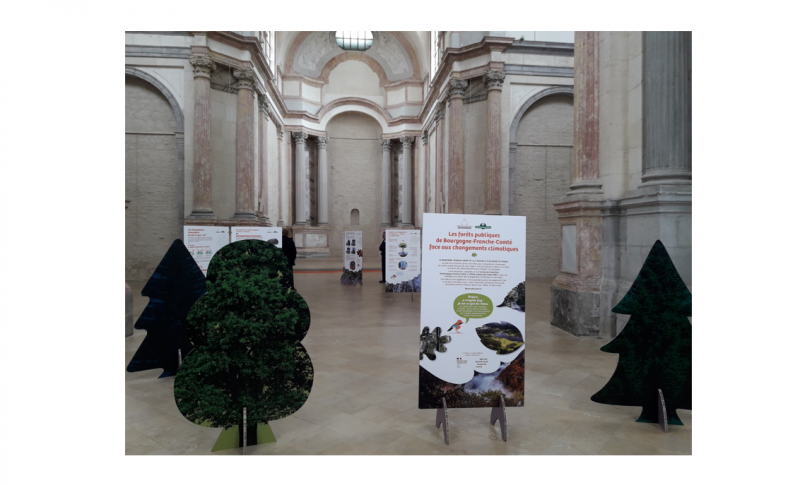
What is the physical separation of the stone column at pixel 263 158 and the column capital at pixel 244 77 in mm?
1858

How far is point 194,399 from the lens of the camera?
9.05ft

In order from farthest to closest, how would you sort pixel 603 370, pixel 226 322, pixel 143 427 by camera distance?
1. pixel 603 370
2. pixel 143 427
3. pixel 226 322

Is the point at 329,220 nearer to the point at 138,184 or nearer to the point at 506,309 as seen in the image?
the point at 138,184

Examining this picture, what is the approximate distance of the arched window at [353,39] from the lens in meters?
22.0

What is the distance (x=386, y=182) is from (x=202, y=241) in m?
16.8

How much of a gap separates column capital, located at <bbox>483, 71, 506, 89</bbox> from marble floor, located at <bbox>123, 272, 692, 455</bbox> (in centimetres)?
970

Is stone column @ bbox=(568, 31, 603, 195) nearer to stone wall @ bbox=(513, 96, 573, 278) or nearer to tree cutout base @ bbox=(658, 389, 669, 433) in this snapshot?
tree cutout base @ bbox=(658, 389, 669, 433)

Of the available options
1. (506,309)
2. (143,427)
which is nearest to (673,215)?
(506,309)

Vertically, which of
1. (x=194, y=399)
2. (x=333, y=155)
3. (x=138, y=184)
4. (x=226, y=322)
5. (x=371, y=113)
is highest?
(x=371, y=113)

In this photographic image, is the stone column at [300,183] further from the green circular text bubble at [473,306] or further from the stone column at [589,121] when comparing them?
the green circular text bubble at [473,306]

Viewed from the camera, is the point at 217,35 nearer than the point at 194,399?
No

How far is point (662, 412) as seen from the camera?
3223 millimetres

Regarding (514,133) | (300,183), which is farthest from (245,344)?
(300,183)

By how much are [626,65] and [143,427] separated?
22.3 feet
